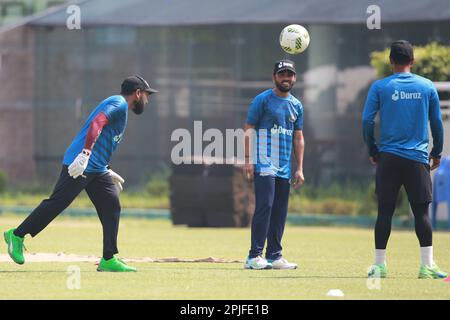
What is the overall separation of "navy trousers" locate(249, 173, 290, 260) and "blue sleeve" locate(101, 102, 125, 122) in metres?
1.61

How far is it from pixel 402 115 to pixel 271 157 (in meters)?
1.76

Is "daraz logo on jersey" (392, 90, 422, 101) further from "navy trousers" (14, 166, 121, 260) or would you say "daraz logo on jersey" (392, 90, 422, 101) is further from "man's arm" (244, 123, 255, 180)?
"navy trousers" (14, 166, 121, 260)

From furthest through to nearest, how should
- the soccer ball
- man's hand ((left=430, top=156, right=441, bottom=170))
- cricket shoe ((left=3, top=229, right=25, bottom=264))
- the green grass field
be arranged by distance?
the soccer ball < cricket shoe ((left=3, top=229, right=25, bottom=264)) < man's hand ((left=430, top=156, right=441, bottom=170)) < the green grass field

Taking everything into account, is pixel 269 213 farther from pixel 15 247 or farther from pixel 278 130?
pixel 15 247

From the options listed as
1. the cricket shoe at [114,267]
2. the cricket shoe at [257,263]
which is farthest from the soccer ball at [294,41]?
the cricket shoe at [114,267]

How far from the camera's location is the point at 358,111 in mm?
30172

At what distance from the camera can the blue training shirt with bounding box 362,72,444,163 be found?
12328 millimetres

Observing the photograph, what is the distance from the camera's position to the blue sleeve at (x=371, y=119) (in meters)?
12.3

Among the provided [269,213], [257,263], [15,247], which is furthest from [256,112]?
[15,247]

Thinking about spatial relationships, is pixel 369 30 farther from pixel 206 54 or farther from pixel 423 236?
pixel 423 236

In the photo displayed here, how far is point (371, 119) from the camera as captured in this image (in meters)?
12.3

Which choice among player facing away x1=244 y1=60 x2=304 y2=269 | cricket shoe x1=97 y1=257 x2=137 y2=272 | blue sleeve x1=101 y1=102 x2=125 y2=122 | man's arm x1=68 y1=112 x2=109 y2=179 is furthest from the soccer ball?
cricket shoe x1=97 y1=257 x2=137 y2=272
